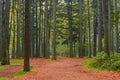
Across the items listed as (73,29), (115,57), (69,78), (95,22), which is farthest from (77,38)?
(69,78)

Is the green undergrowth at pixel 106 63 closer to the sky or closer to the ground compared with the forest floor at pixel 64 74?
closer to the sky

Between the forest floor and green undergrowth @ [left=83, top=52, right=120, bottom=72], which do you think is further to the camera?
green undergrowth @ [left=83, top=52, right=120, bottom=72]

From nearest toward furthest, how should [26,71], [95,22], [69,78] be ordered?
[69,78]
[26,71]
[95,22]

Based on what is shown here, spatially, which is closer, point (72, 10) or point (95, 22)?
point (95, 22)

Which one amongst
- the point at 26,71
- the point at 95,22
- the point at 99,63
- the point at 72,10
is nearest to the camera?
the point at 26,71

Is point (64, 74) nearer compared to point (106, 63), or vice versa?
point (64, 74)

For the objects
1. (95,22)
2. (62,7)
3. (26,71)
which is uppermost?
(62,7)

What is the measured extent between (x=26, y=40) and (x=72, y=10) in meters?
34.5

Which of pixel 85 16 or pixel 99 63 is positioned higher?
pixel 85 16

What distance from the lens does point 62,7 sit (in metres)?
53.7

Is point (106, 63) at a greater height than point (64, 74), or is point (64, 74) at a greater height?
point (106, 63)

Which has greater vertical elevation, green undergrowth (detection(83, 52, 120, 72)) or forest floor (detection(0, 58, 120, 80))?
green undergrowth (detection(83, 52, 120, 72))

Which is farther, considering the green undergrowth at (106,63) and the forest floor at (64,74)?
the green undergrowth at (106,63)

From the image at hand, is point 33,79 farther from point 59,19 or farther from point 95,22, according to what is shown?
point 59,19
